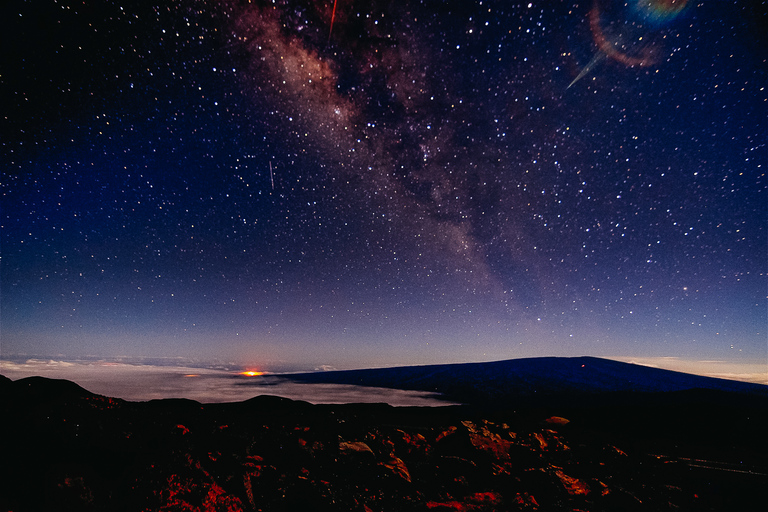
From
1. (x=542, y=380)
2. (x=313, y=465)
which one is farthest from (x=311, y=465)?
(x=542, y=380)

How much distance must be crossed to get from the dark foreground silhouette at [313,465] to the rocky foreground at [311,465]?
0.02 meters

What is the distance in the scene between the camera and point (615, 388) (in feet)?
91.3

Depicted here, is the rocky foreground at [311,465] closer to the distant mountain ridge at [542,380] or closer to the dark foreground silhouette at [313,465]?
the dark foreground silhouette at [313,465]

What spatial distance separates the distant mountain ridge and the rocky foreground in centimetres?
1600

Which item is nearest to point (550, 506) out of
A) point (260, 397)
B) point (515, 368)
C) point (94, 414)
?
point (94, 414)

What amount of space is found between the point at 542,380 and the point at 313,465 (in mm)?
29651

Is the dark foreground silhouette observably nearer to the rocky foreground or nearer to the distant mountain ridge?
the rocky foreground

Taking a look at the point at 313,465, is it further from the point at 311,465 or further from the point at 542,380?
the point at 542,380

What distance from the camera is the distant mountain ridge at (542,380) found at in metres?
25.0

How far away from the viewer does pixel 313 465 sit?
5.21 metres

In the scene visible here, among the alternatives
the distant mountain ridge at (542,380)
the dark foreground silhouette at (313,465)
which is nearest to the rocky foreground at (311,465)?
the dark foreground silhouette at (313,465)

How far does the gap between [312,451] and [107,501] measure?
109 inches

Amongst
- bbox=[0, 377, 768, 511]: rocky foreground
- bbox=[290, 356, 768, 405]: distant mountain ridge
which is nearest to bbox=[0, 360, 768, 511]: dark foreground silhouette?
bbox=[0, 377, 768, 511]: rocky foreground

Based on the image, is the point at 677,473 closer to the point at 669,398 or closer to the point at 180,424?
the point at 180,424
